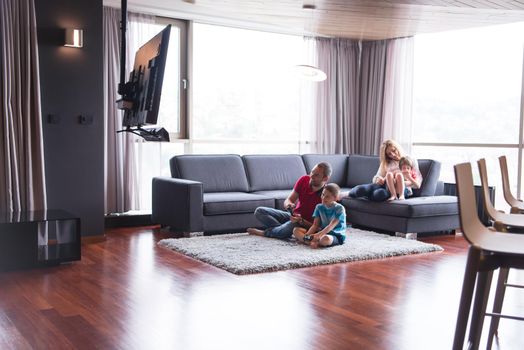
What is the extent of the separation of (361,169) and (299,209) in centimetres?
199

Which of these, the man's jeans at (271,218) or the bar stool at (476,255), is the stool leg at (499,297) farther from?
the man's jeans at (271,218)

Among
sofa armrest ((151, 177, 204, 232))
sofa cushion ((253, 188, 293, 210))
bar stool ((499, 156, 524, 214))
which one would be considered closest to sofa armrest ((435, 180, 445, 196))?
sofa cushion ((253, 188, 293, 210))

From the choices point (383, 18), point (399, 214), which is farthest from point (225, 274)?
point (383, 18)

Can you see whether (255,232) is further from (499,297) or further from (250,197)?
(499,297)

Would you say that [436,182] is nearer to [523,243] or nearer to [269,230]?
[269,230]

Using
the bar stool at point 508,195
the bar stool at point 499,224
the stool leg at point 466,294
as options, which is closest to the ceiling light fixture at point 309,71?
the bar stool at point 508,195

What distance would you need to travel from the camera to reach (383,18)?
6.18 m

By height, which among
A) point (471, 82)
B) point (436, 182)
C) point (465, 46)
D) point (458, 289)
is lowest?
point (458, 289)

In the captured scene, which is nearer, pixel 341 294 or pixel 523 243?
pixel 523 243

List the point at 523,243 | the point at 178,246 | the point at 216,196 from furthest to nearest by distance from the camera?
1. the point at 216,196
2. the point at 178,246
3. the point at 523,243

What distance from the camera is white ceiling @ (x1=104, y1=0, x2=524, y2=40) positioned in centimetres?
546

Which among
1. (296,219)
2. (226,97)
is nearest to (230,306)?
(296,219)

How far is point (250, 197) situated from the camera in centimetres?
595

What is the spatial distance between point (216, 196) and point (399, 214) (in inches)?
70.6
